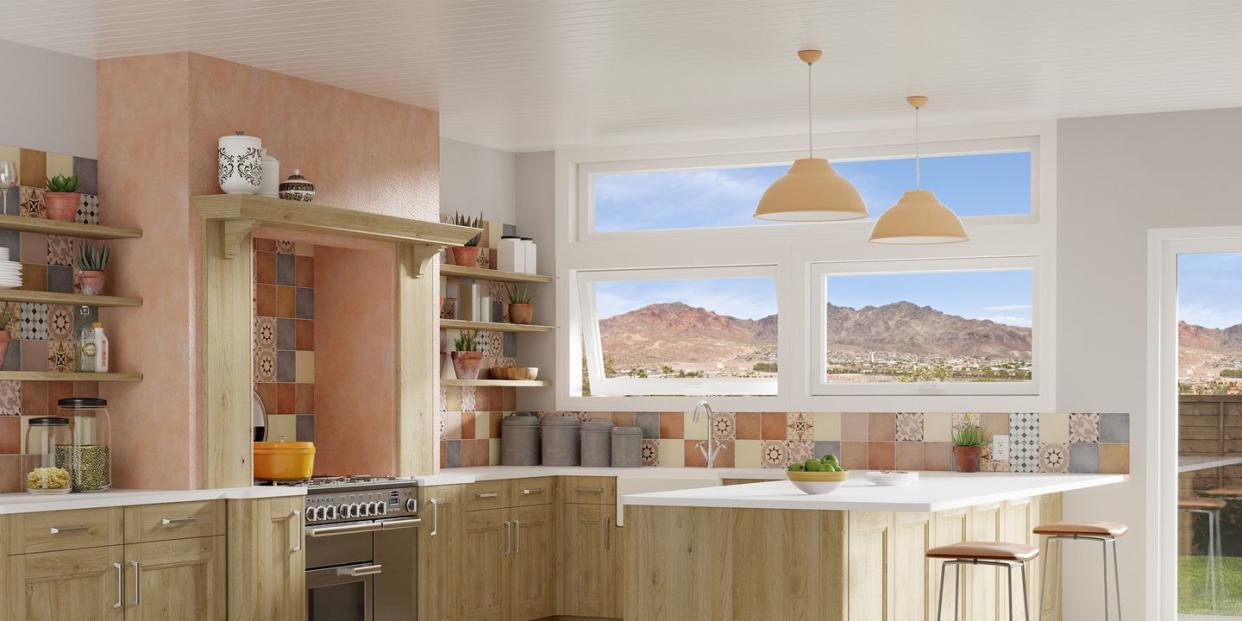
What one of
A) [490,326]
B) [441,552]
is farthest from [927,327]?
[441,552]

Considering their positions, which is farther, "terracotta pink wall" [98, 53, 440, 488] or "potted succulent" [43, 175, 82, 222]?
"terracotta pink wall" [98, 53, 440, 488]

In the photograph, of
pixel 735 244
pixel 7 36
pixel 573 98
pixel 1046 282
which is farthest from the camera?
pixel 735 244

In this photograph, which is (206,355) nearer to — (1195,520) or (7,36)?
(7,36)

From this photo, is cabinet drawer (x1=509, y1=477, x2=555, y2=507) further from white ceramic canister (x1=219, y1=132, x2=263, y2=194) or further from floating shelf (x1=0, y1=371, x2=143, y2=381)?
white ceramic canister (x1=219, y1=132, x2=263, y2=194)

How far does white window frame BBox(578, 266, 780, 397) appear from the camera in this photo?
26.8 feet

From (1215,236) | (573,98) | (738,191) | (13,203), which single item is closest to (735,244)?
(738,191)

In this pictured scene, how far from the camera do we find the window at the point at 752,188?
7656mm

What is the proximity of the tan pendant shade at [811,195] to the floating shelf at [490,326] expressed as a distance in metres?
2.47

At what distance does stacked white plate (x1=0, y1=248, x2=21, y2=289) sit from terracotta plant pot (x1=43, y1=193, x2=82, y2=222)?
0.26 metres

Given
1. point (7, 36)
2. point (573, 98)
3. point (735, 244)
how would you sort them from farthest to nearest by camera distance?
point (735, 244) → point (573, 98) → point (7, 36)

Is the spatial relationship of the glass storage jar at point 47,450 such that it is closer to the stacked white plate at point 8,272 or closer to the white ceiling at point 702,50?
the stacked white plate at point 8,272

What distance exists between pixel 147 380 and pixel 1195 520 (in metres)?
5.09

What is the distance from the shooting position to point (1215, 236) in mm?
7199

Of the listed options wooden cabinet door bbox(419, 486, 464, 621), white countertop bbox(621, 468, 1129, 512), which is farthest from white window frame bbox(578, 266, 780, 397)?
wooden cabinet door bbox(419, 486, 464, 621)
